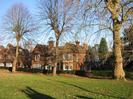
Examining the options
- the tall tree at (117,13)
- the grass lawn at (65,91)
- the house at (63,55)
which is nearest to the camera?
the grass lawn at (65,91)

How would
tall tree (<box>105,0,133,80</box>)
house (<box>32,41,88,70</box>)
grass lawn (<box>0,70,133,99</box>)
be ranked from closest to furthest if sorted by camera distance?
1. grass lawn (<box>0,70,133,99</box>)
2. tall tree (<box>105,0,133,80</box>)
3. house (<box>32,41,88,70</box>)

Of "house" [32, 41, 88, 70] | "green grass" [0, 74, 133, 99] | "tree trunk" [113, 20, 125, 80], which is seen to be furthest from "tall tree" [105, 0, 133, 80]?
"green grass" [0, 74, 133, 99]

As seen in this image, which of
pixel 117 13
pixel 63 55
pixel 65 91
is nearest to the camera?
pixel 65 91

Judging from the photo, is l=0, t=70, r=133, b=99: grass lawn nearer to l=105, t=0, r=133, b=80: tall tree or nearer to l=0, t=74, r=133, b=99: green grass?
l=0, t=74, r=133, b=99: green grass

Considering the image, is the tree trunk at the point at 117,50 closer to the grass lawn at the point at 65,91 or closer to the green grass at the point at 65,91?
the grass lawn at the point at 65,91

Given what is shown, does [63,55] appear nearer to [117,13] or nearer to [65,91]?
[117,13]

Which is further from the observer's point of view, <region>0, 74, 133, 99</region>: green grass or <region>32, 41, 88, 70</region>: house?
<region>32, 41, 88, 70</region>: house

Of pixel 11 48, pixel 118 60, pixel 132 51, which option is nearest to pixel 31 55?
pixel 11 48

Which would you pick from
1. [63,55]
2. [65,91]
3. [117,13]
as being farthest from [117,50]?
[63,55]

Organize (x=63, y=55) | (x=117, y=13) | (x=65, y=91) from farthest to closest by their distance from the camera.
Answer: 1. (x=63, y=55)
2. (x=117, y=13)
3. (x=65, y=91)

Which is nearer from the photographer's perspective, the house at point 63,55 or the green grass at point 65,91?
the green grass at point 65,91

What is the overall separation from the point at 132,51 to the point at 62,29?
56.8 feet

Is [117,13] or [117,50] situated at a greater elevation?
[117,13]

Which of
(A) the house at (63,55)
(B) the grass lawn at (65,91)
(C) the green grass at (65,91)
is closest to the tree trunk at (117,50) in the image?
(A) the house at (63,55)
